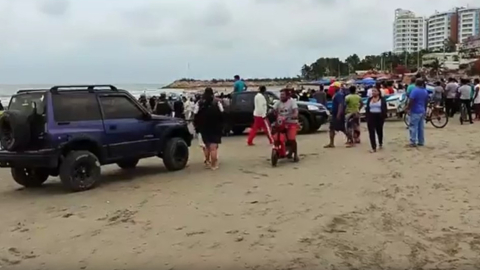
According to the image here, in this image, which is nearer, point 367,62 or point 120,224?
point 120,224

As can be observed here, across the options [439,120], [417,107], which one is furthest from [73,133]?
[439,120]

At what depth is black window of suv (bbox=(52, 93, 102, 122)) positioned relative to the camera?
10398 millimetres

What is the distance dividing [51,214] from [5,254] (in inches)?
78.9

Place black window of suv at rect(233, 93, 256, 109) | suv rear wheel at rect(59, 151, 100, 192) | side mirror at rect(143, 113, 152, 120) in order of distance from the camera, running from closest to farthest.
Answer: suv rear wheel at rect(59, 151, 100, 192) < side mirror at rect(143, 113, 152, 120) < black window of suv at rect(233, 93, 256, 109)

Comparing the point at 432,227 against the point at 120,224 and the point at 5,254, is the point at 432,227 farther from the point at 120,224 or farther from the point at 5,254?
the point at 5,254

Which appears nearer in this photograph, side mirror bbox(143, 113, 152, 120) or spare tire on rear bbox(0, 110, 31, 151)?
spare tire on rear bbox(0, 110, 31, 151)

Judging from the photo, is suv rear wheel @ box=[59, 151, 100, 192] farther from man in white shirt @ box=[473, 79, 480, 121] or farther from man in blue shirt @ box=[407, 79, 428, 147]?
man in white shirt @ box=[473, 79, 480, 121]

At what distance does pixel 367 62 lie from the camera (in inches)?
6737

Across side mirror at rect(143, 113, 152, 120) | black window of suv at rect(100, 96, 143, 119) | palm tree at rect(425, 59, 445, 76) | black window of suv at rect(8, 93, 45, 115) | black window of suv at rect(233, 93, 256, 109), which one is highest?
black window of suv at rect(8, 93, 45, 115)

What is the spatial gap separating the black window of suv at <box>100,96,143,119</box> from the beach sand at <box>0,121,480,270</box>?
126 cm

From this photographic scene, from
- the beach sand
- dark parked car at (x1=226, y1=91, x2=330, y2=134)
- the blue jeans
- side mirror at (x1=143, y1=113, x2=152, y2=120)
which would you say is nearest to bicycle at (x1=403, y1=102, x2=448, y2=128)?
dark parked car at (x1=226, y1=91, x2=330, y2=134)

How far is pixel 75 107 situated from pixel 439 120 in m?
14.4

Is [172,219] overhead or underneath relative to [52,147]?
underneath

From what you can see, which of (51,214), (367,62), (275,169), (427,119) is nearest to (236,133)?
(427,119)
